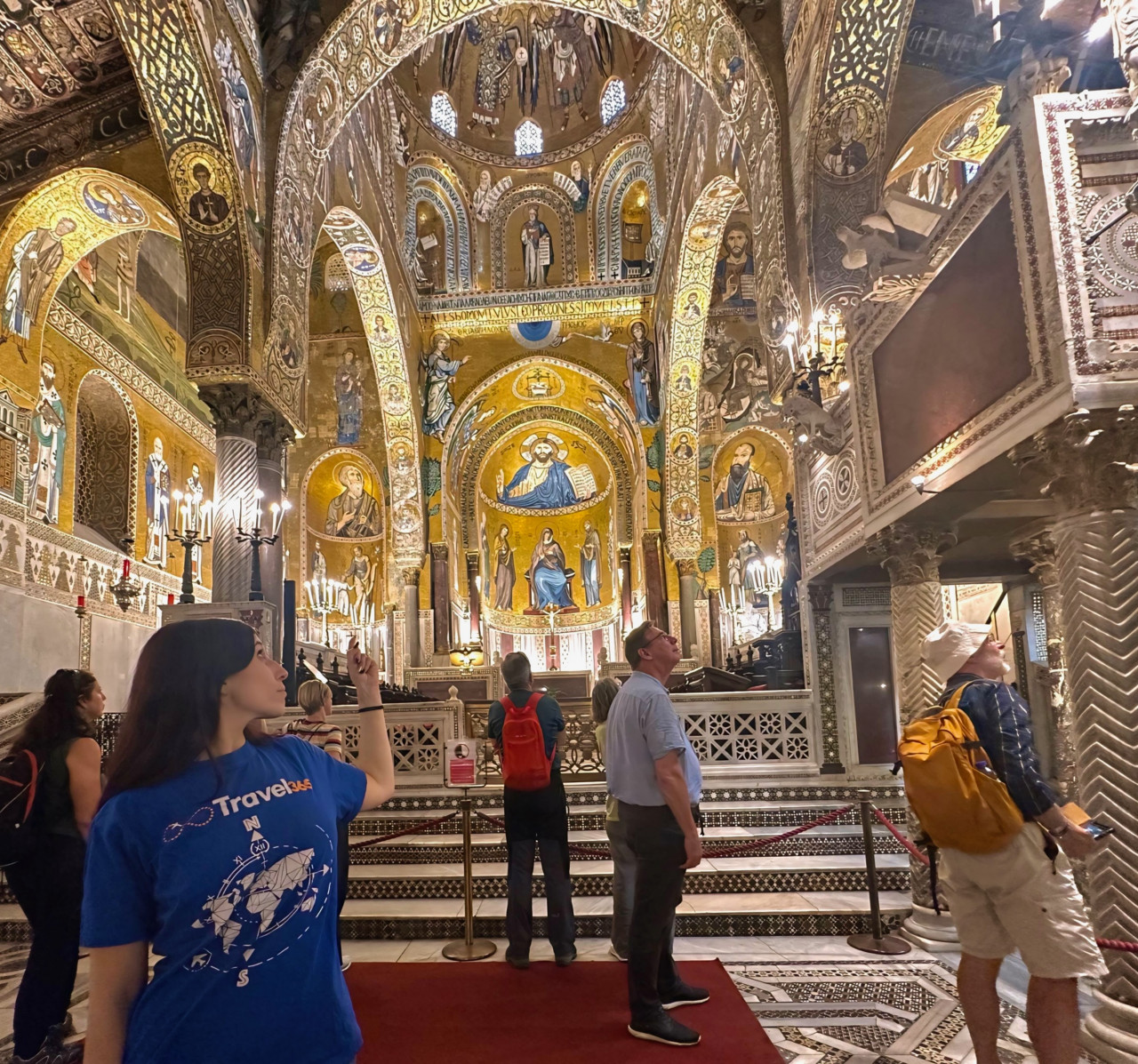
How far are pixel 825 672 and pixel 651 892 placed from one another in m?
5.51

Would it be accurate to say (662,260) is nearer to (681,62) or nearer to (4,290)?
(681,62)

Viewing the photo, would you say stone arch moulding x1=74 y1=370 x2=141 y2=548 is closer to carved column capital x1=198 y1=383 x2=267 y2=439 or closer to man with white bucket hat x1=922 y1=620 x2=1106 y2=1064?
carved column capital x1=198 y1=383 x2=267 y2=439

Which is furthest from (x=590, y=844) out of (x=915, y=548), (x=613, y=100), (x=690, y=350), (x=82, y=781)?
(x=613, y=100)

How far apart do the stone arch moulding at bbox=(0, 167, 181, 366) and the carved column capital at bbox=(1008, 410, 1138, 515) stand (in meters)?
10.1

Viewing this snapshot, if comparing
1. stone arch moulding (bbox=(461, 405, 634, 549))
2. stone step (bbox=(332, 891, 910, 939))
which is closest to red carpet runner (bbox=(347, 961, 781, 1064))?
stone step (bbox=(332, 891, 910, 939))

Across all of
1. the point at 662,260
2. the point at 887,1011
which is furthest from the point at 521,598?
the point at 887,1011

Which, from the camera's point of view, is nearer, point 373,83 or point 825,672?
point 825,672

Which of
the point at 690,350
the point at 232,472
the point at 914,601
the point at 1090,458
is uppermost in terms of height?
the point at 690,350

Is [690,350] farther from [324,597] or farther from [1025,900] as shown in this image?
[1025,900]

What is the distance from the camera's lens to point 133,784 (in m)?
1.43

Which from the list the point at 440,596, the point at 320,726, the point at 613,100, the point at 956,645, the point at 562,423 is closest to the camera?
the point at 956,645

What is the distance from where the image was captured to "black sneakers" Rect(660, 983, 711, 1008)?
4.02m

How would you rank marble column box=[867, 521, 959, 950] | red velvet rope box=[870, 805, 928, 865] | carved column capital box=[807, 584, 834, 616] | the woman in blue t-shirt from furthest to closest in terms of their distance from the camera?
carved column capital box=[807, 584, 834, 616]
marble column box=[867, 521, 959, 950]
red velvet rope box=[870, 805, 928, 865]
the woman in blue t-shirt

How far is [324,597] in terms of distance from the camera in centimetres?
1886
